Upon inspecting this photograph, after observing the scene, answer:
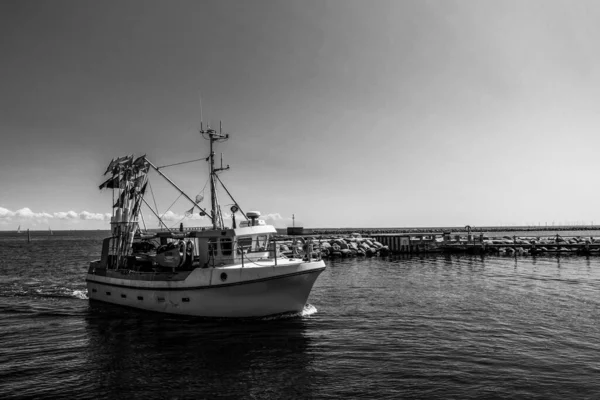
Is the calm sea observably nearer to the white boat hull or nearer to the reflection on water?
the reflection on water

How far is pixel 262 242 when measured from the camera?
18.1 metres

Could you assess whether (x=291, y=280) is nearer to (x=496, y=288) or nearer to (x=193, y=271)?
(x=193, y=271)

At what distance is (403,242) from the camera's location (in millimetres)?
49625

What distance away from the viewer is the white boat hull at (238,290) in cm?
1484

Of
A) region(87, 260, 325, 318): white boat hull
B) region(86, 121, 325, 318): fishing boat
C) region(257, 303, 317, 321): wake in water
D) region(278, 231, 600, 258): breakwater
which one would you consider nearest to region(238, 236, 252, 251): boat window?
region(86, 121, 325, 318): fishing boat

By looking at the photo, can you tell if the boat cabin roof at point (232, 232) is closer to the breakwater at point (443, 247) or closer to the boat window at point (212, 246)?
the boat window at point (212, 246)

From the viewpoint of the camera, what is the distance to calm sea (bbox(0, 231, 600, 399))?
9.54m

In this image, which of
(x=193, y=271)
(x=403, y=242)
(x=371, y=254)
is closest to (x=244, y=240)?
(x=193, y=271)

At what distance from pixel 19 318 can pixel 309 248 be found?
47.3 feet

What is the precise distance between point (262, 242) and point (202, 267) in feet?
10.6

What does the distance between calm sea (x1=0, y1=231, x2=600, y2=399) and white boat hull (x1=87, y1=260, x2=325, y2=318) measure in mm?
606

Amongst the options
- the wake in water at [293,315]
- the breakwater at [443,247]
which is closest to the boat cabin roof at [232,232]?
the wake in water at [293,315]

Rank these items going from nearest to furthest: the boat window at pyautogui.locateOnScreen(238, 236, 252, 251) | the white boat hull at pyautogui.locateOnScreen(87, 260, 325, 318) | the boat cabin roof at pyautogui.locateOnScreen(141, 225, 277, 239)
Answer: the white boat hull at pyautogui.locateOnScreen(87, 260, 325, 318) < the boat cabin roof at pyautogui.locateOnScreen(141, 225, 277, 239) < the boat window at pyautogui.locateOnScreen(238, 236, 252, 251)

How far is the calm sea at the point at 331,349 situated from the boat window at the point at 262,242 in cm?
368
